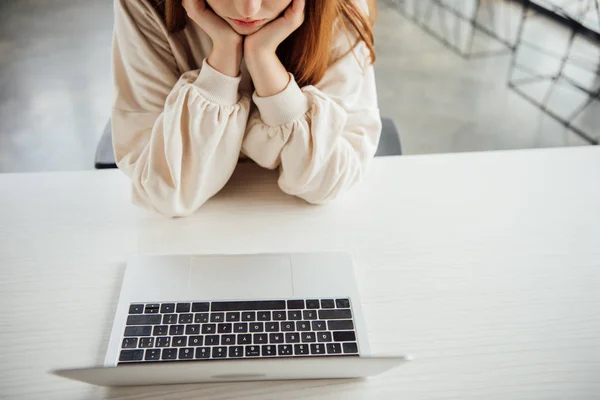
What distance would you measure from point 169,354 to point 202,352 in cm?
4

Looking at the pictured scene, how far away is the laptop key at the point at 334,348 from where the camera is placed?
2.10 ft

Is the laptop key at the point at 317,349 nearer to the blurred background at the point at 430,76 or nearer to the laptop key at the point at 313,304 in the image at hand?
the laptop key at the point at 313,304

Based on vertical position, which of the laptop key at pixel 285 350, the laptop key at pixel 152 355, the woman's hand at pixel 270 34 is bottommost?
the laptop key at pixel 152 355

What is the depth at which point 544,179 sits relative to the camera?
93 cm

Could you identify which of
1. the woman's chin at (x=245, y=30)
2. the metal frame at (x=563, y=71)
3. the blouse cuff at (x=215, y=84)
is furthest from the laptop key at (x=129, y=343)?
the metal frame at (x=563, y=71)

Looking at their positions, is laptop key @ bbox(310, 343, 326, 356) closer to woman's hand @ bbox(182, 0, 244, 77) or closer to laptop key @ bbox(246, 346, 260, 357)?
laptop key @ bbox(246, 346, 260, 357)

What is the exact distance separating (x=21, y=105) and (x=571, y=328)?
92.1 inches

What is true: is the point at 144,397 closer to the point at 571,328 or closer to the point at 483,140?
the point at 571,328

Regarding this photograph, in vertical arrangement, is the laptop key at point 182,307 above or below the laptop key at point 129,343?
above

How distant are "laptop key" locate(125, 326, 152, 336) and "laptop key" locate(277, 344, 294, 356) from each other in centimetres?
17

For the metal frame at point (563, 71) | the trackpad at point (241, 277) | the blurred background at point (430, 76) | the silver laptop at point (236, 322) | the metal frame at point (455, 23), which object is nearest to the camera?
the silver laptop at point (236, 322)

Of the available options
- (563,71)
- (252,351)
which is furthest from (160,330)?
(563,71)

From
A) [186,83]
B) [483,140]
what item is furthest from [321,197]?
[483,140]

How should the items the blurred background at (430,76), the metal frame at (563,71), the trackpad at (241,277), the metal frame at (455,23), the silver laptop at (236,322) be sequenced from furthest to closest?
the metal frame at (455,23)
the metal frame at (563,71)
the blurred background at (430,76)
the trackpad at (241,277)
the silver laptop at (236,322)
